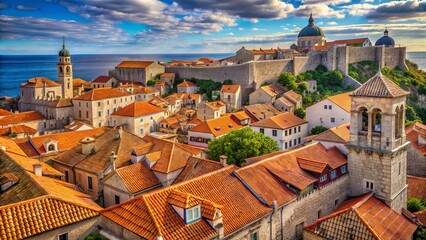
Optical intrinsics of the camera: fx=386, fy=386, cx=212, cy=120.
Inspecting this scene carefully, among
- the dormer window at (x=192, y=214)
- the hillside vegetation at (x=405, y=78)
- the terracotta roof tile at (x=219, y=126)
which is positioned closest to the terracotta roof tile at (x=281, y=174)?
the dormer window at (x=192, y=214)

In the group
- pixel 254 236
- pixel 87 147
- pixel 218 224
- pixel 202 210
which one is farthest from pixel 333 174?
pixel 87 147

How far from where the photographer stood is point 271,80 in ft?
260

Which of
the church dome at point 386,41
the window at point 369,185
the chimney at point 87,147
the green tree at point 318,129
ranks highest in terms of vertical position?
the church dome at point 386,41

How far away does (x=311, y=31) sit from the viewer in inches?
4085

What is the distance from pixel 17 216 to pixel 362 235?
49.0ft

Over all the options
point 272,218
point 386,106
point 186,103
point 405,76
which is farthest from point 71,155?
point 405,76

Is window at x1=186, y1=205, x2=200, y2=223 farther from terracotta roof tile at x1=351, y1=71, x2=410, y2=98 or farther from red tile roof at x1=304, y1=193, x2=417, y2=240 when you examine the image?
terracotta roof tile at x1=351, y1=71, x2=410, y2=98

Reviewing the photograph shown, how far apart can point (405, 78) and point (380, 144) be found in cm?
7847

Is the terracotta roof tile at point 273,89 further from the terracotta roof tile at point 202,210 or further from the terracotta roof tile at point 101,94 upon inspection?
the terracotta roof tile at point 202,210

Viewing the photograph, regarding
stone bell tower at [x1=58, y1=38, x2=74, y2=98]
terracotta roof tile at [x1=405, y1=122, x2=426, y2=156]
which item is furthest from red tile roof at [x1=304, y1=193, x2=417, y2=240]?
stone bell tower at [x1=58, y1=38, x2=74, y2=98]

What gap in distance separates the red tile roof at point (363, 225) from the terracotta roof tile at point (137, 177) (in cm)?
1048

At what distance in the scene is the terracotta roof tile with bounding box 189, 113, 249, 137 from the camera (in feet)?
159

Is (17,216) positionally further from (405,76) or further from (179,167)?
(405,76)

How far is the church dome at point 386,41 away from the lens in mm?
100750
